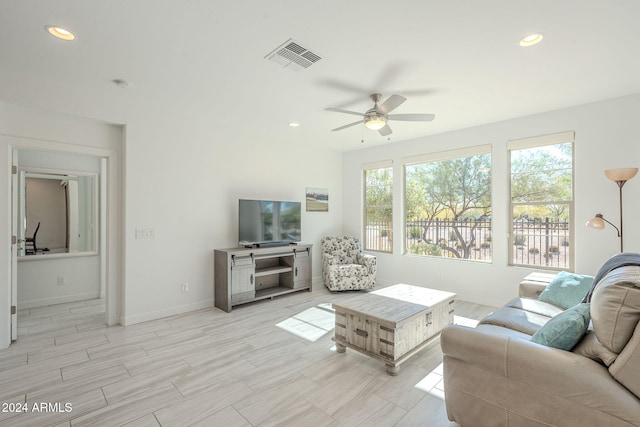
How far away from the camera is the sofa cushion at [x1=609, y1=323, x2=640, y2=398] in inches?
52.4

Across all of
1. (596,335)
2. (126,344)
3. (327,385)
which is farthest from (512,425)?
(126,344)

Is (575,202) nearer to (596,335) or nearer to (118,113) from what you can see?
(596,335)

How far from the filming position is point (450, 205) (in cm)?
495

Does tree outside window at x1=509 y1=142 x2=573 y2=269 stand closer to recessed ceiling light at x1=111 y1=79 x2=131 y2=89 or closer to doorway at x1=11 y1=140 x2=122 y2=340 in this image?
recessed ceiling light at x1=111 y1=79 x2=131 y2=89

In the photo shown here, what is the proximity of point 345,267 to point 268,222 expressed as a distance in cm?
152

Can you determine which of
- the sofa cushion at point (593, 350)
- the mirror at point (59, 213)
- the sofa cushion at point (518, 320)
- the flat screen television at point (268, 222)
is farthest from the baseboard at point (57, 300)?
the sofa cushion at point (593, 350)

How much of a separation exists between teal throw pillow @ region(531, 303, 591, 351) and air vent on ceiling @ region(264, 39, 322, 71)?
2568 millimetres

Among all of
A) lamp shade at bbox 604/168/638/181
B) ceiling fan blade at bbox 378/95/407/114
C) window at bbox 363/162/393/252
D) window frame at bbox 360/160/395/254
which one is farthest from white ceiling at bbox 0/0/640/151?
window at bbox 363/162/393/252

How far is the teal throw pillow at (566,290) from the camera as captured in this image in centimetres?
266

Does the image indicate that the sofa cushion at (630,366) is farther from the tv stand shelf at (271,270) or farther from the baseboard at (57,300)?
the baseboard at (57,300)

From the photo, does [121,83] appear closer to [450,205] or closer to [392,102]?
[392,102]

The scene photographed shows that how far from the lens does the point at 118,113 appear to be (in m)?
3.49

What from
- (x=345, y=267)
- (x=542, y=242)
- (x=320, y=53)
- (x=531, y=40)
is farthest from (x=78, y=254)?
(x=542, y=242)

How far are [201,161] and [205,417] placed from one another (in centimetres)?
321
